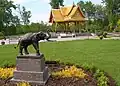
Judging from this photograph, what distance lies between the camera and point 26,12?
75750 millimetres

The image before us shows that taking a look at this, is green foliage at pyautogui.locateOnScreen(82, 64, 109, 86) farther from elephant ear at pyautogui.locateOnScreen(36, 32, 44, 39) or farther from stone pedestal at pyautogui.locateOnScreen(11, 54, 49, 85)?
elephant ear at pyautogui.locateOnScreen(36, 32, 44, 39)

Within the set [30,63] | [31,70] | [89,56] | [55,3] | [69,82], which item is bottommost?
[89,56]

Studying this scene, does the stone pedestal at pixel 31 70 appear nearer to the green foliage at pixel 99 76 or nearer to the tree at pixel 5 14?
the green foliage at pixel 99 76

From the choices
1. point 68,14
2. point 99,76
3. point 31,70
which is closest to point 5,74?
point 31,70

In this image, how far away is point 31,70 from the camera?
863 centimetres

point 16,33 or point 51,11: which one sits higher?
point 51,11

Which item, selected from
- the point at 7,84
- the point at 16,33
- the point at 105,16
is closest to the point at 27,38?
the point at 7,84

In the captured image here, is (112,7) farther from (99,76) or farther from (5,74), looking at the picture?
(5,74)

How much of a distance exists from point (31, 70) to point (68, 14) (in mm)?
44186

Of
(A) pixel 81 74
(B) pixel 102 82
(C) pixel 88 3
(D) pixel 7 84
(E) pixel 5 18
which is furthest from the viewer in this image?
(C) pixel 88 3

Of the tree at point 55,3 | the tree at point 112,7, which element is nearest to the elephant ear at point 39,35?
the tree at point 112,7

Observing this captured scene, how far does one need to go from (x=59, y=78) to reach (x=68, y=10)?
4479 centimetres

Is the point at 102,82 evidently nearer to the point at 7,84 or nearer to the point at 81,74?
the point at 81,74

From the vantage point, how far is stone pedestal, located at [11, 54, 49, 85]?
850 cm
